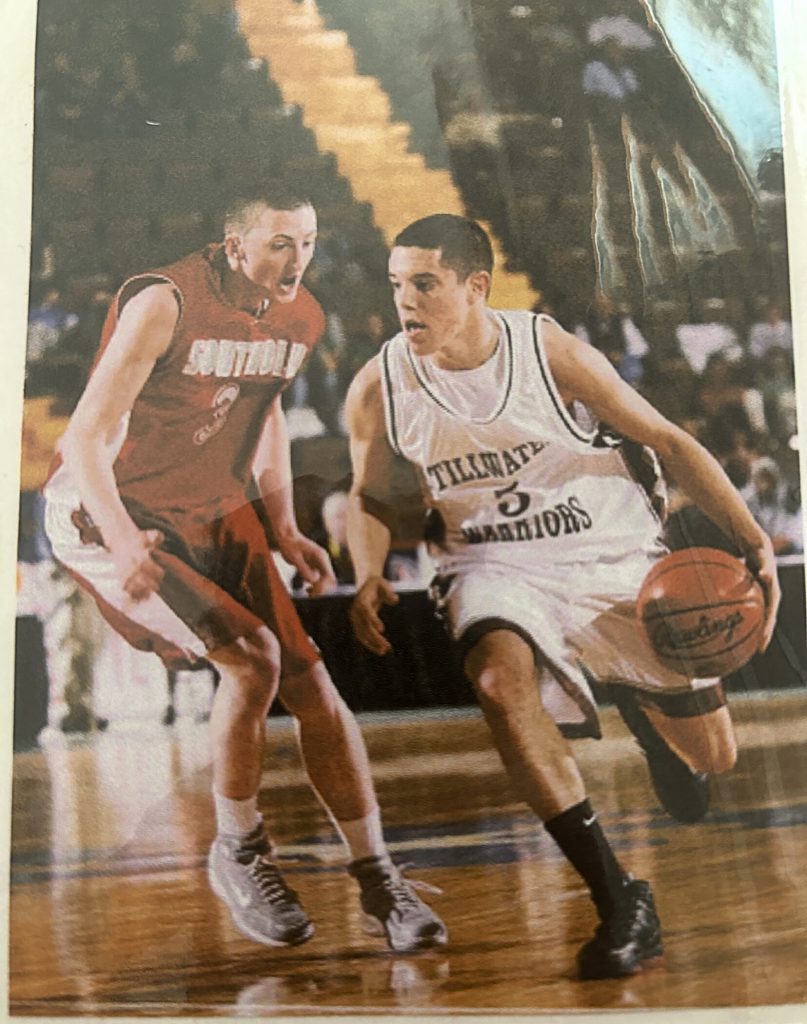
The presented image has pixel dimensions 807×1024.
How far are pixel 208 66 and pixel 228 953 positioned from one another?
1277mm

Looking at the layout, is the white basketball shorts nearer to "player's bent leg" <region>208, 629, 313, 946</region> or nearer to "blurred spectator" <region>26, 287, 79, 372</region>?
"player's bent leg" <region>208, 629, 313, 946</region>

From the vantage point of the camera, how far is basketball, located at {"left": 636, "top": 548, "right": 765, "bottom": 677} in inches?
50.2

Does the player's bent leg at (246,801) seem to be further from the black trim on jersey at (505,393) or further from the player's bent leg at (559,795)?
the black trim on jersey at (505,393)

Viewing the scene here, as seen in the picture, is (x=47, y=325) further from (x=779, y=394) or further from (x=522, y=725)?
(x=779, y=394)

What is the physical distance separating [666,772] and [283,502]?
25.7 inches

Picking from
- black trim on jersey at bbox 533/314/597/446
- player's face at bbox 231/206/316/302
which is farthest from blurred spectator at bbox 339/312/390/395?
black trim on jersey at bbox 533/314/597/446

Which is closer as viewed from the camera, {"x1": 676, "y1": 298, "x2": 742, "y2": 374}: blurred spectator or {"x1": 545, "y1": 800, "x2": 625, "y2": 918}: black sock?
{"x1": 545, "y1": 800, "x2": 625, "y2": 918}: black sock

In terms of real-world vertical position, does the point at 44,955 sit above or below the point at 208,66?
below

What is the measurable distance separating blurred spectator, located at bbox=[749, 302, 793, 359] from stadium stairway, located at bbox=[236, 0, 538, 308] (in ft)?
1.08

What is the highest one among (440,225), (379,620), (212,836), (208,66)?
(208,66)

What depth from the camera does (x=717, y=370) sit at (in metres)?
1.33

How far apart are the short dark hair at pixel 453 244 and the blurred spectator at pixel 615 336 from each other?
16cm

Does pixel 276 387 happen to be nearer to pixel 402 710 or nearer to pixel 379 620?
pixel 379 620

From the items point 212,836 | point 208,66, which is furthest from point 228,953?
point 208,66
